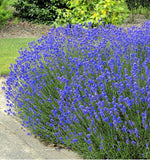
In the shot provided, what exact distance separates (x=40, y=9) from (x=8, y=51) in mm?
5013

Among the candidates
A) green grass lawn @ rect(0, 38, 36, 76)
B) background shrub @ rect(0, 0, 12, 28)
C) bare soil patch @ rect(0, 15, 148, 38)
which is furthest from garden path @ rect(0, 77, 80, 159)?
background shrub @ rect(0, 0, 12, 28)

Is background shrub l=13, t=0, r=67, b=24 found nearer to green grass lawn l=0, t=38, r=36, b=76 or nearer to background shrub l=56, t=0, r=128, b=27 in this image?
green grass lawn l=0, t=38, r=36, b=76

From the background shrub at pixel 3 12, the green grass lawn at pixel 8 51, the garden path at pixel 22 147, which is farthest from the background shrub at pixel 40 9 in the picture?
the garden path at pixel 22 147

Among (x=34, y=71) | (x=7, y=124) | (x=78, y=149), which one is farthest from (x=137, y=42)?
(x=7, y=124)

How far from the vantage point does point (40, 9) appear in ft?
43.6

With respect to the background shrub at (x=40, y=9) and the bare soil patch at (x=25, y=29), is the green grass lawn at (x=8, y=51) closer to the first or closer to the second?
the bare soil patch at (x=25, y=29)

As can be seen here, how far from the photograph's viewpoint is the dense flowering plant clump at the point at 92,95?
2922 millimetres

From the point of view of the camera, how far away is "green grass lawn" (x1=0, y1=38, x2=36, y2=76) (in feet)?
23.3

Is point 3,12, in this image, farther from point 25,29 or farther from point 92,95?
point 92,95

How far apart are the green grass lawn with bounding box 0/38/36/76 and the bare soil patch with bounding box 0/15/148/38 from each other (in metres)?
1.00

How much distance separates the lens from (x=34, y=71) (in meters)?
4.06

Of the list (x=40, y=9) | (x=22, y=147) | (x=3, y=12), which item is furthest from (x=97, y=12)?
(x=22, y=147)

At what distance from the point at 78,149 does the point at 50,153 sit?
383mm

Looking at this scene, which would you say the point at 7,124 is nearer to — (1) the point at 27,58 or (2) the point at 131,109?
(1) the point at 27,58
